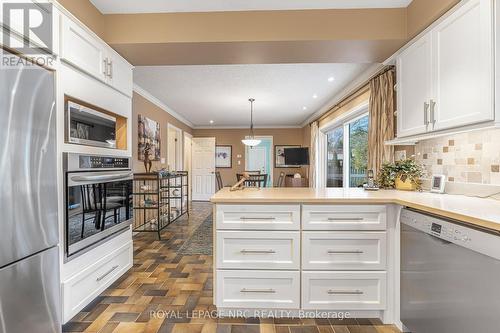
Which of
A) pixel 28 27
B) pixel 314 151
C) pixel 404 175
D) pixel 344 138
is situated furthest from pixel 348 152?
pixel 28 27

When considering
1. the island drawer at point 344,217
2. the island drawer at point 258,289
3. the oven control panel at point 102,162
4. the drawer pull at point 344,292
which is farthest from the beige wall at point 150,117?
the drawer pull at point 344,292

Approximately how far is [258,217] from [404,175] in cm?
143

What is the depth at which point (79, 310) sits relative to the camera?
76.5 inches

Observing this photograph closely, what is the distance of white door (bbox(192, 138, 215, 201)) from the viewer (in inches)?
329

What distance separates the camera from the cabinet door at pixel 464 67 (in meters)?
1.51

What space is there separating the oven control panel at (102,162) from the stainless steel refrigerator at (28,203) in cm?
26

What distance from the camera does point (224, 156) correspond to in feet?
28.2

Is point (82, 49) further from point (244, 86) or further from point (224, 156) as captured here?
point (224, 156)

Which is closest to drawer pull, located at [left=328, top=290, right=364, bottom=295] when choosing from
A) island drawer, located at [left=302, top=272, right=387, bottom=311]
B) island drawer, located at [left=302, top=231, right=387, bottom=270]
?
island drawer, located at [left=302, top=272, right=387, bottom=311]

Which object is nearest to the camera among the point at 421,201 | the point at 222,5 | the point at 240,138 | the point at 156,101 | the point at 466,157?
the point at 421,201

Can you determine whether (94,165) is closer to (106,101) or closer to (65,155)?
(65,155)

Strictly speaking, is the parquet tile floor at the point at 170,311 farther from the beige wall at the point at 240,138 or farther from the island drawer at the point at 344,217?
the beige wall at the point at 240,138

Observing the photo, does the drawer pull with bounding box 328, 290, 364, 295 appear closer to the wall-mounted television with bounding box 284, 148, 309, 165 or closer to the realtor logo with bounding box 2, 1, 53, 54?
the realtor logo with bounding box 2, 1, 53, 54

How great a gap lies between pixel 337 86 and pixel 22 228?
14.1ft
